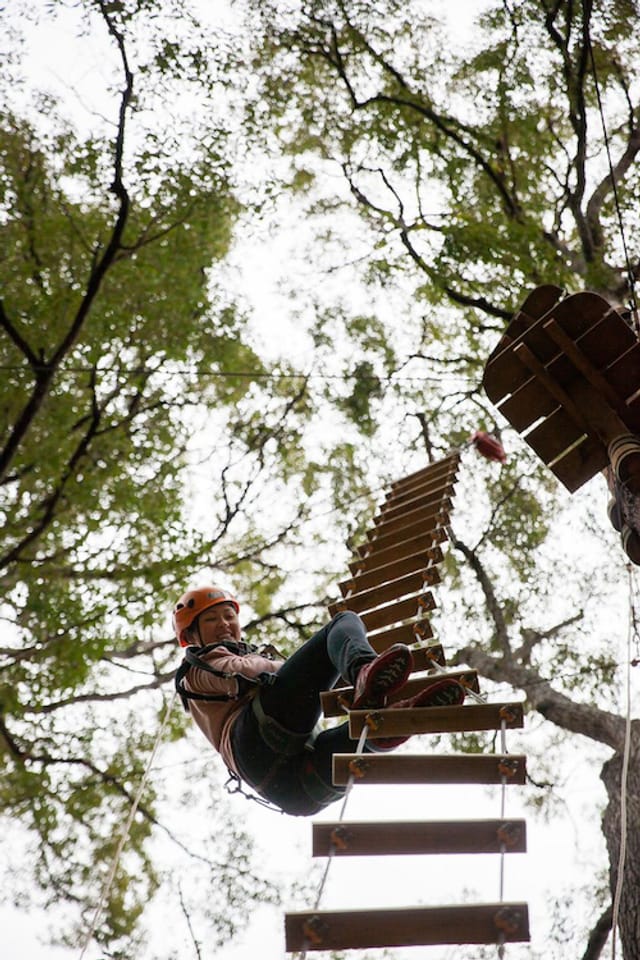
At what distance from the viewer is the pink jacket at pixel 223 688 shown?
313 centimetres

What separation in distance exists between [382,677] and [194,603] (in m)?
1.39

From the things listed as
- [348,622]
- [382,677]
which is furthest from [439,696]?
[348,622]

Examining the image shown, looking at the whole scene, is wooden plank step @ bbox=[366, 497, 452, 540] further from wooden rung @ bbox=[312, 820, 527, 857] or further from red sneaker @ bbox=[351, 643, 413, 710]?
wooden rung @ bbox=[312, 820, 527, 857]

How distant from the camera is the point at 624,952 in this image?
10.8ft

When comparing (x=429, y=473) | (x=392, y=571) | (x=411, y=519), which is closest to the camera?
(x=392, y=571)

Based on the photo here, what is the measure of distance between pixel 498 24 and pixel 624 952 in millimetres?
7256

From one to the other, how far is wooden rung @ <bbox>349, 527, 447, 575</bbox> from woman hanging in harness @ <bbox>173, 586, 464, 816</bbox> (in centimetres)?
92

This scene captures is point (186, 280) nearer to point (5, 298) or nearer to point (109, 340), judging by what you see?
point (109, 340)

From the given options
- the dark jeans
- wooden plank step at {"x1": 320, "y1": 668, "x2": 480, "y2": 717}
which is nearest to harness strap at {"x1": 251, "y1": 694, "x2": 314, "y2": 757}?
the dark jeans

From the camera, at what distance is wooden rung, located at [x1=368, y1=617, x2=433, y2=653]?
316cm

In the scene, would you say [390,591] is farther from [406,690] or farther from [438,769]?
[438,769]

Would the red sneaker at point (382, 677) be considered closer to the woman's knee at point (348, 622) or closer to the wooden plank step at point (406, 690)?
the wooden plank step at point (406, 690)

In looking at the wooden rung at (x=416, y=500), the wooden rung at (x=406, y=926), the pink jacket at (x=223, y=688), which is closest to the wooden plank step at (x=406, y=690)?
the pink jacket at (x=223, y=688)

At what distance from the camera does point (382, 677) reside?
8.12ft
